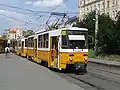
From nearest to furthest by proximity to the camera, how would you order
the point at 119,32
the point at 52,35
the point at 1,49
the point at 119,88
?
the point at 119,88 → the point at 52,35 → the point at 119,32 → the point at 1,49

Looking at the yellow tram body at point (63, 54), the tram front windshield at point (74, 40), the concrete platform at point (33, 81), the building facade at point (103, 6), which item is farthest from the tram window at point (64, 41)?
the building facade at point (103, 6)

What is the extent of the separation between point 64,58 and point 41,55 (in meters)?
8.24

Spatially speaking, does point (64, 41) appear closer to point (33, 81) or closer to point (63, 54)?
point (63, 54)

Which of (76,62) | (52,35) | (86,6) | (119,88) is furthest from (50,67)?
(86,6)

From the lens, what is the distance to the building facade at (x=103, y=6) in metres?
102

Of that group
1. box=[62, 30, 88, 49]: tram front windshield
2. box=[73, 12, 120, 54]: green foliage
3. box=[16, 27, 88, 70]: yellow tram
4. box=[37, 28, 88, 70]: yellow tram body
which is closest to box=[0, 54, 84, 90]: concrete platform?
box=[37, 28, 88, 70]: yellow tram body

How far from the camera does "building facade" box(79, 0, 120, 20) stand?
102 meters

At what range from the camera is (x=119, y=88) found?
15.8 meters

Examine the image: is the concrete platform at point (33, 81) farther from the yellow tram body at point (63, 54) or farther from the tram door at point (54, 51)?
the tram door at point (54, 51)

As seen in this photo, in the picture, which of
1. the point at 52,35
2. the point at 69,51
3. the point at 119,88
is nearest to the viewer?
the point at 119,88

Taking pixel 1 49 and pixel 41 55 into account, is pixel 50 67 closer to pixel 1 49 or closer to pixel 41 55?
pixel 41 55

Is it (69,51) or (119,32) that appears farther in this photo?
(119,32)

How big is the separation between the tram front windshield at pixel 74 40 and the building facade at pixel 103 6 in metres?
69.1

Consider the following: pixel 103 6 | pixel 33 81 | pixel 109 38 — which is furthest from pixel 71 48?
pixel 103 6
